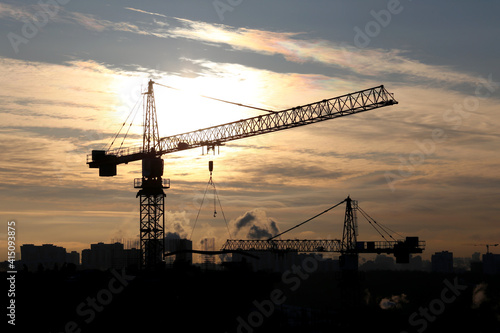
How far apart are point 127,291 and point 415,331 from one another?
11431 centimetres

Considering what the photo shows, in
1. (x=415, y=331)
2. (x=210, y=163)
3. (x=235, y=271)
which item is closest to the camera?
(x=235, y=271)

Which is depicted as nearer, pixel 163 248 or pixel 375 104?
pixel 375 104

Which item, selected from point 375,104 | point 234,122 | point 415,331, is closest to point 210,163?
point 234,122

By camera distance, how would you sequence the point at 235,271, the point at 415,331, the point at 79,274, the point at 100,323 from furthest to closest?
the point at 415,331, the point at 235,271, the point at 79,274, the point at 100,323

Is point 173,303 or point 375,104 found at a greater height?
point 375,104

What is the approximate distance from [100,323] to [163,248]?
39629mm

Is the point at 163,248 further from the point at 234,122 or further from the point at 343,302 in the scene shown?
the point at 343,302

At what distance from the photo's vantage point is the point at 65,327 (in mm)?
89875

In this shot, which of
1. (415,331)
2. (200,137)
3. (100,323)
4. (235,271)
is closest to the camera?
(100,323)

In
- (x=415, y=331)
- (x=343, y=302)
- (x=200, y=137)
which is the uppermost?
(x=200, y=137)

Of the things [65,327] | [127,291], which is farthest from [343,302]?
[65,327]

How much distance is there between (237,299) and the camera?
99.2m

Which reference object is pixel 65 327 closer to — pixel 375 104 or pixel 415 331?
pixel 375 104

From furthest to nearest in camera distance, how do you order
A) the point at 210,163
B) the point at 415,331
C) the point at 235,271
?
the point at 415,331 → the point at 210,163 → the point at 235,271
